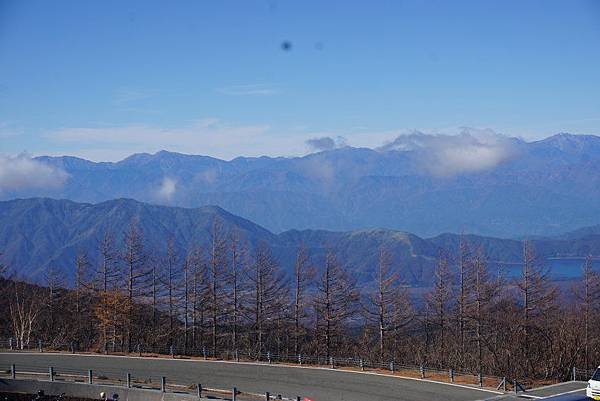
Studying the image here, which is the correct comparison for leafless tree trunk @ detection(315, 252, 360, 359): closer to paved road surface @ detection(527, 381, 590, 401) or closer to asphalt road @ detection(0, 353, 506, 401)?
asphalt road @ detection(0, 353, 506, 401)

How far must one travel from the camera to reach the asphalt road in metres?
28.7

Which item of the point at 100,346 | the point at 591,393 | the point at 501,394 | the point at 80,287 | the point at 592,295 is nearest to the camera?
the point at 591,393

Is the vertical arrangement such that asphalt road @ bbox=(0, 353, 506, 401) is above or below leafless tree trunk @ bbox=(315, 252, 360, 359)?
below

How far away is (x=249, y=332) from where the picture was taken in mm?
55344

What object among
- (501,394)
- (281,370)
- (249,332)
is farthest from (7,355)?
(501,394)

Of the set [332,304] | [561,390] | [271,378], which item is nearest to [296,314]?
[332,304]

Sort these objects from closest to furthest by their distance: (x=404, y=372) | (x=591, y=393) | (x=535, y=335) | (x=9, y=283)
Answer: (x=591, y=393), (x=404, y=372), (x=535, y=335), (x=9, y=283)

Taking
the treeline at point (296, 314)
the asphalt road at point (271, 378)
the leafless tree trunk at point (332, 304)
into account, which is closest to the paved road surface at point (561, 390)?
the asphalt road at point (271, 378)

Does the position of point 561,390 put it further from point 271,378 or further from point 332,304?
point 332,304

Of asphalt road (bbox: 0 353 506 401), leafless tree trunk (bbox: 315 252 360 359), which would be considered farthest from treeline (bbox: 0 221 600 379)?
asphalt road (bbox: 0 353 506 401)

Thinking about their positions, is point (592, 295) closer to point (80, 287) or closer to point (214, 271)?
point (214, 271)

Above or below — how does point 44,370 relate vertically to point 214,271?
below

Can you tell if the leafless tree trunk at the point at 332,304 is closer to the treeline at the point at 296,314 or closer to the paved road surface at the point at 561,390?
the treeline at the point at 296,314

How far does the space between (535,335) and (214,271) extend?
25.0 m
